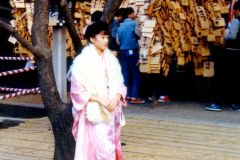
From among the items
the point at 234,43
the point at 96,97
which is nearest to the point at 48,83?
the point at 96,97

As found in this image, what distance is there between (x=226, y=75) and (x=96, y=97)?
206 inches

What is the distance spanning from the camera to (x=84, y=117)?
555 centimetres

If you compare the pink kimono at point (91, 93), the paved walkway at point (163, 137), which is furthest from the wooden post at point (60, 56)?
the pink kimono at point (91, 93)

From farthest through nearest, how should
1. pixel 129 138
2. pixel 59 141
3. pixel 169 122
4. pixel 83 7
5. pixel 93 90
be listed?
1. pixel 83 7
2. pixel 169 122
3. pixel 129 138
4. pixel 59 141
5. pixel 93 90

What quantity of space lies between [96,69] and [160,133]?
10.0 feet

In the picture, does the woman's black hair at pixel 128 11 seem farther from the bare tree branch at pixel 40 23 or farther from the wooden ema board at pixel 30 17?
the bare tree branch at pixel 40 23

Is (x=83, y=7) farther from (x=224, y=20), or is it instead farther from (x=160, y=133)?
(x=160, y=133)

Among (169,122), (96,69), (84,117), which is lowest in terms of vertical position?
(169,122)

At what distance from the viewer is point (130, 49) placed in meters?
10.6

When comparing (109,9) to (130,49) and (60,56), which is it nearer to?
(60,56)

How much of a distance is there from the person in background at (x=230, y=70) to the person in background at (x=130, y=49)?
1498 millimetres

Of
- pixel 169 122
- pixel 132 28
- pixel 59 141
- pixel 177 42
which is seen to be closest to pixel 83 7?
pixel 132 28

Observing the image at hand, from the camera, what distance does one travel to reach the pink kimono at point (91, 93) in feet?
18.0

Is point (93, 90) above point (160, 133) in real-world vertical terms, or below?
above
